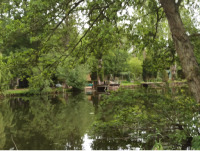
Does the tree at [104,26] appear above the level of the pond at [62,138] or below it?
above

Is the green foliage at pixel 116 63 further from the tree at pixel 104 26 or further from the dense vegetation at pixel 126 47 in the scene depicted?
the tree at pixel 104 26

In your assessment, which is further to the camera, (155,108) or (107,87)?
(107,87)

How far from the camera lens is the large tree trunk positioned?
4.79 meters

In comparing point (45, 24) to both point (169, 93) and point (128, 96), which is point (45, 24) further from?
point (169, 93)

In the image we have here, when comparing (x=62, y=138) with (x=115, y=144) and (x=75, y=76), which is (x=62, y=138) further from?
(x=75, y=76)

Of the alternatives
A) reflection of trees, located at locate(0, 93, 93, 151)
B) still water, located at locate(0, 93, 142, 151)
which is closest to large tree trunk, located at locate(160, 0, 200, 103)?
still water, located at locate(0, 93, 142, 151)

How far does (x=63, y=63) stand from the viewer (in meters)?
7.61

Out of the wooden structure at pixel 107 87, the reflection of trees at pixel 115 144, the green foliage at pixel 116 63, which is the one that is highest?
the green foliage at pixel 116 63

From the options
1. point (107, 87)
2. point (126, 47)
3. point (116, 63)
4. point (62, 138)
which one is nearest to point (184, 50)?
point (126, 47)

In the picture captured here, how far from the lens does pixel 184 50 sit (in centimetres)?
495

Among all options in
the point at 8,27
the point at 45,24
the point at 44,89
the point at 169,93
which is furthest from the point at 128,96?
the point at 44,89

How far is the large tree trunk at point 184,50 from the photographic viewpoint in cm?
479

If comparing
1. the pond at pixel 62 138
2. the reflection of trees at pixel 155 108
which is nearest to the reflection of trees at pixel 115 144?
the pond at pixel 62 138

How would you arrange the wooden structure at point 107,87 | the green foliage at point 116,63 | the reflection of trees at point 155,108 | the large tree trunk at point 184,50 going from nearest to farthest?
the large tree trunk at point 184,50, the reflection of trees at point 155,108, the wooden structure at point 107,87, the green foliage at point 116,63
